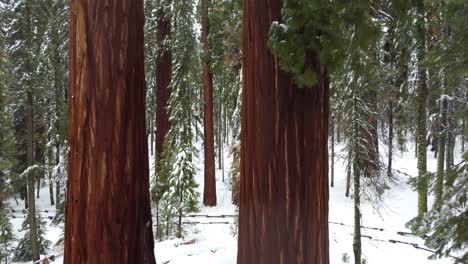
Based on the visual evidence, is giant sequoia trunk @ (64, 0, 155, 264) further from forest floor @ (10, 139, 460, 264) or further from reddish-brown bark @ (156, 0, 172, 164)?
reddish-brown bark @ (156, 0, 172, 164)

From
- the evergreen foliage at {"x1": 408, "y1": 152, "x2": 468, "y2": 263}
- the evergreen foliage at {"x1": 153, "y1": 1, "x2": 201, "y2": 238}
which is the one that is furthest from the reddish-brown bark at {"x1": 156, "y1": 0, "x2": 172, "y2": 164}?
the evergreen foliage at {"x1": 408, "y1": 152, "x2": 468, "y2": 263}

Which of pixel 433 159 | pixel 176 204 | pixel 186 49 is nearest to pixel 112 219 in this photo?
pixel 176 204

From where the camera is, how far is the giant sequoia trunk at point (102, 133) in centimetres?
308

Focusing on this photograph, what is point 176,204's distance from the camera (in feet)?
47.5

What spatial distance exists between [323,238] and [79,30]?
2.61 m

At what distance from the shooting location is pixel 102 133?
10.1 feet

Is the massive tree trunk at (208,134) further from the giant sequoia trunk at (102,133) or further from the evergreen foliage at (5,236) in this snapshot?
the giant sequoia trunk at (102,133)

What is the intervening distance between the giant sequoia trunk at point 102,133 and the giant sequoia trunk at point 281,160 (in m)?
1.00

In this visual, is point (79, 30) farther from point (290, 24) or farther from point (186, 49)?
point (186, 49)

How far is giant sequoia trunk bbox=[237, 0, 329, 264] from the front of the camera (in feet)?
10.1

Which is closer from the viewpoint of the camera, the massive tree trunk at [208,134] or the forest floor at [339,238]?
the forest floor at [339,238]

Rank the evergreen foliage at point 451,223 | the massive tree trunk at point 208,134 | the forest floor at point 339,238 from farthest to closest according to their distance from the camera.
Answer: the massive tree trunk at point 208,134, the forest floor at point 339,238, the evergreen foliage at point 451,223

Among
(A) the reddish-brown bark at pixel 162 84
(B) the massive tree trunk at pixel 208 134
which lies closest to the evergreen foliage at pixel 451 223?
(A) the reddish-brown bark at pixel 162 84

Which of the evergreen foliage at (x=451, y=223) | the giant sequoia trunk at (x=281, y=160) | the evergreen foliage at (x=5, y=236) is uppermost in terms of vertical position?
the giant sequoia trunk at (x=281, y=160)
